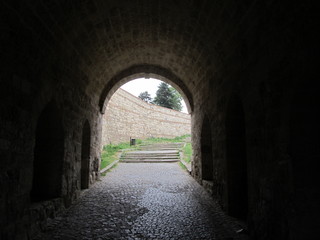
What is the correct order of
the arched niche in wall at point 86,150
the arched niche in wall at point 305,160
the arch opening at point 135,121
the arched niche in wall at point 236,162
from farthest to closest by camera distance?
the arch opening at point 135,121
the arched niche in wall at point 86,150
the arched niche in wall at point 236,162
the arched niche in wall at point 305,160

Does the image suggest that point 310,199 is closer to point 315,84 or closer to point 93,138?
point 315,84

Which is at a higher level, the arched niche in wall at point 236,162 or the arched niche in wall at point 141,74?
the arched niche in wall at point 141,74

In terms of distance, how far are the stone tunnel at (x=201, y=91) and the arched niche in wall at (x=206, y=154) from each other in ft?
0.22

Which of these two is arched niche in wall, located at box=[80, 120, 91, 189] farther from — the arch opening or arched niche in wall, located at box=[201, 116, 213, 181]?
the arch opening

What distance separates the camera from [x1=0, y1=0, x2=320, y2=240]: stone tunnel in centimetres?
215

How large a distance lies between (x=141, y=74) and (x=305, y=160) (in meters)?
6.33

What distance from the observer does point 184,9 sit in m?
4.06

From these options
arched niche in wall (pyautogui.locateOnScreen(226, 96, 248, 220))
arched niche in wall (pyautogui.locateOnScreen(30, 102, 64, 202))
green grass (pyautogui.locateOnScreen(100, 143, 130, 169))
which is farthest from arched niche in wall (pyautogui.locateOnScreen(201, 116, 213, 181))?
green grass (pyautogui.locateOnScreen(100, 143, 130, 169))

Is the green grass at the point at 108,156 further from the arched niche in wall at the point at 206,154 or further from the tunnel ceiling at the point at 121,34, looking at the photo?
the arched niche in wall at the point at 206,154

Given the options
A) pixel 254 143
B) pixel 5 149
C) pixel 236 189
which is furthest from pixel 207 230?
pixel 5 149

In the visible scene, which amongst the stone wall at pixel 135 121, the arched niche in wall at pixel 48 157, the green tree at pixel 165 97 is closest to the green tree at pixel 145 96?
the green tree at pixel 165 97

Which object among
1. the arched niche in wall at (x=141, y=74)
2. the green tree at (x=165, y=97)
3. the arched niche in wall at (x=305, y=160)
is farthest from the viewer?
the green tree at (x=165, y=97)

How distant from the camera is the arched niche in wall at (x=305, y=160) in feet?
6.90

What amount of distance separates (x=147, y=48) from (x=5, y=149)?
4750 millimetres
